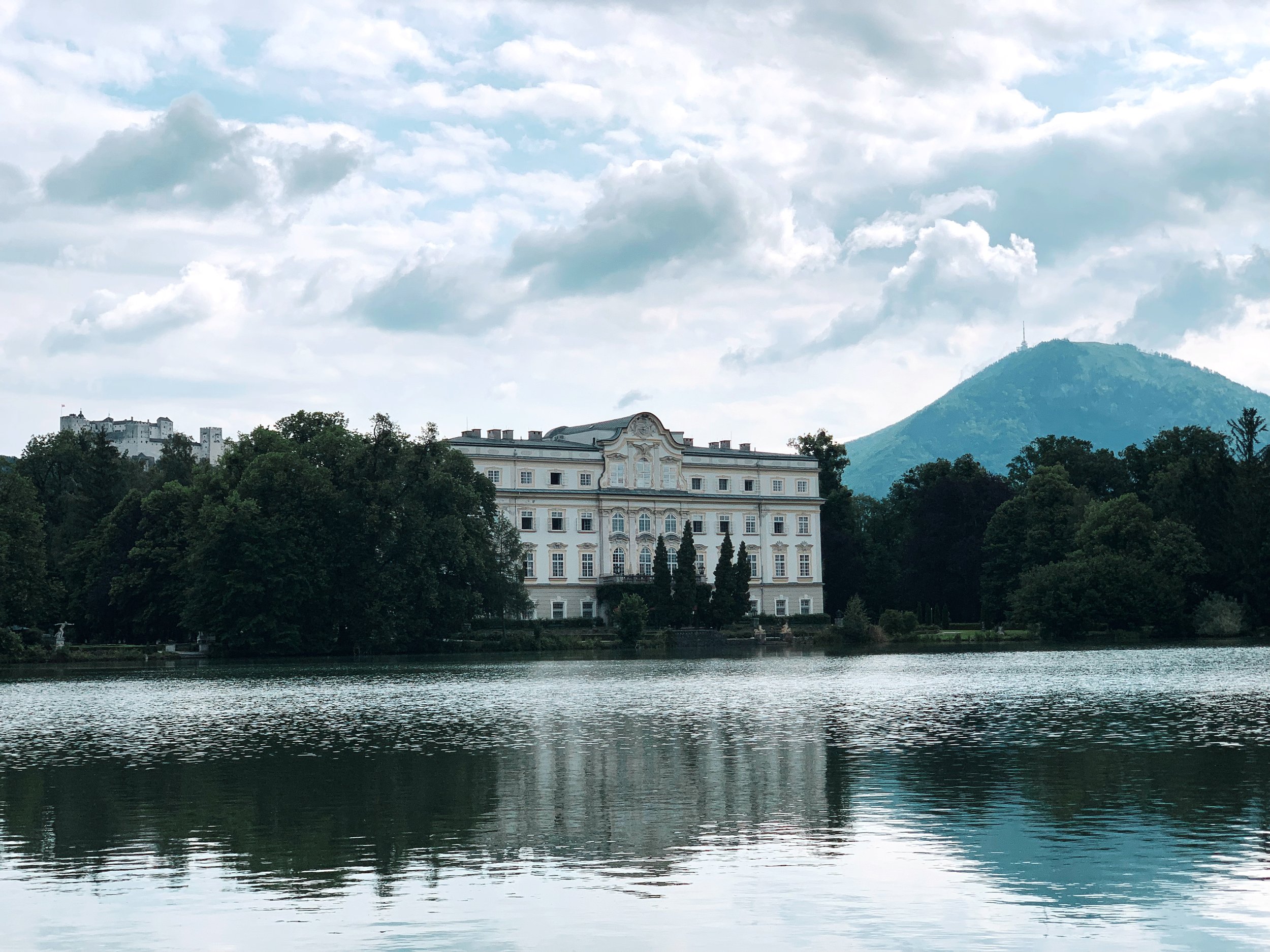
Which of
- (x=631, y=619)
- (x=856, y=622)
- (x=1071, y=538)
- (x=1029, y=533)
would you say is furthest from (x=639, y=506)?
(x=1071, y=538)

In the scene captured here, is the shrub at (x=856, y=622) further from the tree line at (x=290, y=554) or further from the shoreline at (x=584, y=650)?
the tree line at (x=290, y=554)

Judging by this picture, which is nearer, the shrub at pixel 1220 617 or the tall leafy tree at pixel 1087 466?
the shrub at pixel 1220 617

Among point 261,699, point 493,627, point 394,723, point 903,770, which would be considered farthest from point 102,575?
point 903,770

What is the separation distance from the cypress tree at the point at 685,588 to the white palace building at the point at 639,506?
5.52m

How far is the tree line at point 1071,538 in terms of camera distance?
72.0 metres

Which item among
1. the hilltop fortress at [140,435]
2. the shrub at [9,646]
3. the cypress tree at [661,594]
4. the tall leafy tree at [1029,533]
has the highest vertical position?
the hilltop fortress at [140,435]

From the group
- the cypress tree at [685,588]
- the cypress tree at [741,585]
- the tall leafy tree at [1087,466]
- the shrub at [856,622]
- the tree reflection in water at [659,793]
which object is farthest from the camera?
the tall leafy tree at [1087,466]

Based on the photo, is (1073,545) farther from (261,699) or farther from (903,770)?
(903,770)

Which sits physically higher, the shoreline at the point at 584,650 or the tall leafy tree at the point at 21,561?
the tall leafy tree at the point at 21,561

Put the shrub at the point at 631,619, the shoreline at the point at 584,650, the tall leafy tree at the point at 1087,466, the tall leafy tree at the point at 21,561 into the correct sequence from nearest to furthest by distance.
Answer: the shoreline at the point at 584,650 < the tall leafy tree at the point at 21,561 < the shrub at the point at 631,619 < the tall leafy tree at the point at 1087,466

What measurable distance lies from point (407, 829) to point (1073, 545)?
76993mm

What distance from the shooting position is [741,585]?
316ft

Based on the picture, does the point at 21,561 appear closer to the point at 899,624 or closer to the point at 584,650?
the point at 584,650

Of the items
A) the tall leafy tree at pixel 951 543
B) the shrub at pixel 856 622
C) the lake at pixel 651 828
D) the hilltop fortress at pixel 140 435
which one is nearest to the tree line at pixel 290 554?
the shrub at pixel 856 622
